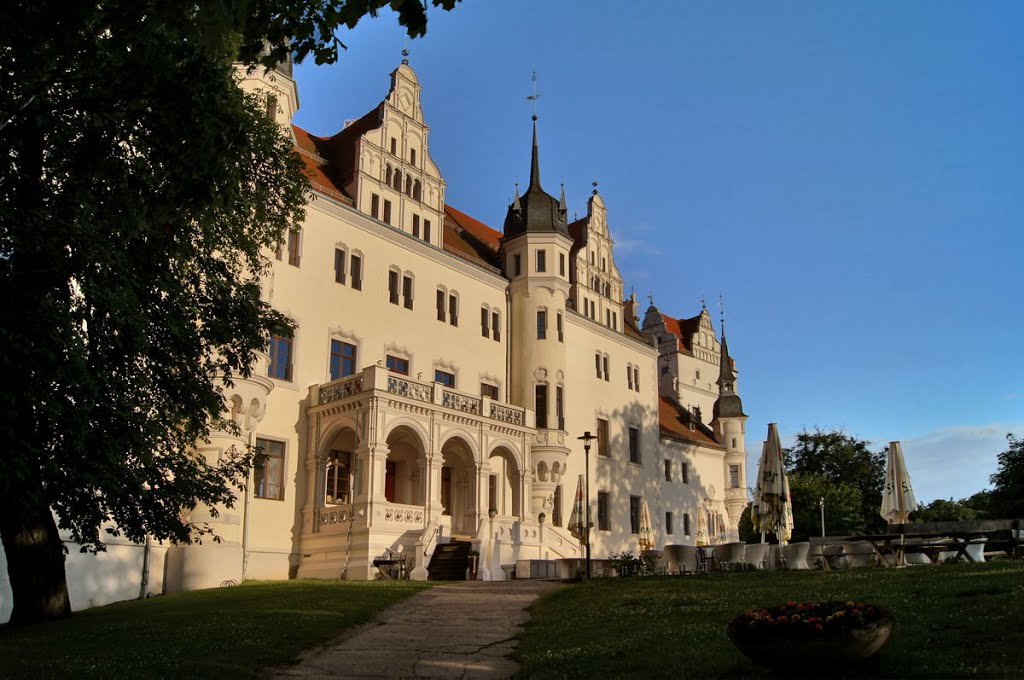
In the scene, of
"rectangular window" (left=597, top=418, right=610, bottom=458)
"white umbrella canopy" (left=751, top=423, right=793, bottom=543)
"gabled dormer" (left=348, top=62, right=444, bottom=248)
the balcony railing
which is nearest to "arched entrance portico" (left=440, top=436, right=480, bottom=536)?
the balcony railing

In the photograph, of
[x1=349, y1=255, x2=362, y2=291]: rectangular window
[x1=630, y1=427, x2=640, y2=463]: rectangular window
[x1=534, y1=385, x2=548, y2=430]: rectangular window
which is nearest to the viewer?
[x1=349, y1=255, x2=362, y2=291]: rectangular window

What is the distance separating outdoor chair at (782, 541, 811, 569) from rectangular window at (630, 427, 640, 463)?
2314 cm

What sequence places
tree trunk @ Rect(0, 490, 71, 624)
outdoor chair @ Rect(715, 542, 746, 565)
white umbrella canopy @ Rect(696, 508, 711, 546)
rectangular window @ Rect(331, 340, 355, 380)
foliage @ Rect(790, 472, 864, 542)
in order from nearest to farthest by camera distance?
1. tree trunk @ Rect(0, 490, 71, 624)
2. outdoor chair @ Rect(715, 542, 746, 565)
3. rectangular window @ Rect(331, 340, 355, 380)
4. white umbrella canopy @ Rect(696, 508, 711, 546)
5. foliage @ Rect(790, 472, 864, 542)

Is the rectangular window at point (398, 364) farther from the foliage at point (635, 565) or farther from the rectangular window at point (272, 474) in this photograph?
the foliage at point (635, 565)

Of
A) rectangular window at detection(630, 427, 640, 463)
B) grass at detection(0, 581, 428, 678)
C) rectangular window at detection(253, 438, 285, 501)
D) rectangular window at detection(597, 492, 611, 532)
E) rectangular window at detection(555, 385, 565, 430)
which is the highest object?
rectangular window at detection(555, 385, 565, 430)

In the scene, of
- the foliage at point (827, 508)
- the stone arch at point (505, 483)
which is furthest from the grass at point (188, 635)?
the foliage at point (827, 508)

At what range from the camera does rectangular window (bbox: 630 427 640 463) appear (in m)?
45.2

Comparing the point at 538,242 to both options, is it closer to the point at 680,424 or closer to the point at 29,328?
the point at 680,424

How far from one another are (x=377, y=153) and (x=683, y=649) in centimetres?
2598

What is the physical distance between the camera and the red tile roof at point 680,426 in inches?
1987

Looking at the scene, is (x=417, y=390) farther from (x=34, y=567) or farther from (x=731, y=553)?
(x=34, y=567)

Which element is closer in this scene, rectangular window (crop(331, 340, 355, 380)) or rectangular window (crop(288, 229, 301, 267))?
rectangular window (crop(288, 229, 301, 267))

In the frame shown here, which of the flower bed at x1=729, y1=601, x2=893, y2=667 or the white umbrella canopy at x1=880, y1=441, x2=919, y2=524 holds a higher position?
the white umbrella canopy at x1=880, y1=441, x2=919, y2=524

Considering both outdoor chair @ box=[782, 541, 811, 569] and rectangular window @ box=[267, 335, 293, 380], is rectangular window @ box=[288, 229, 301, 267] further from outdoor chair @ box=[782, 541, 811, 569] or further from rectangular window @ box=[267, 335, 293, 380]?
outdoor chair @ box=[782, 541, 811, 569]
